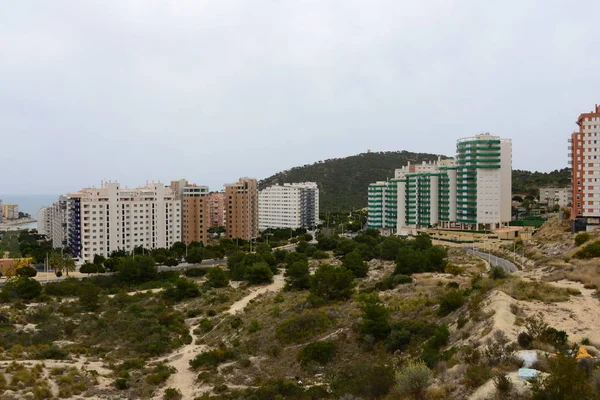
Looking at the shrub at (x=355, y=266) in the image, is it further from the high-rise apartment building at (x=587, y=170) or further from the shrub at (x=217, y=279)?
the high-rise apartment building at (x=587, y=170)

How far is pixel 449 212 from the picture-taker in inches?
3054

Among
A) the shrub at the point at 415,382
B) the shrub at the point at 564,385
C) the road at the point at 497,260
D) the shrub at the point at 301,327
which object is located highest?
the shrub at the point at 564,385

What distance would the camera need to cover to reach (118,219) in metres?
72.8

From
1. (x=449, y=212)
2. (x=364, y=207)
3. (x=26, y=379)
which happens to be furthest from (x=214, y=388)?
(x=364, y=207)

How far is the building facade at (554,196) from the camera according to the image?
3814 inches

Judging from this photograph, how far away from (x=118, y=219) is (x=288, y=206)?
43.4m

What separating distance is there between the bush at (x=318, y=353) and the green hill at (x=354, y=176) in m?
105

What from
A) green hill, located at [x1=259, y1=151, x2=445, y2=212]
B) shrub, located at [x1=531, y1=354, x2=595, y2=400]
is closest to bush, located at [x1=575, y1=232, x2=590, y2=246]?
shrub, located at [x1=531, y1=354, x2=595, y2=400]

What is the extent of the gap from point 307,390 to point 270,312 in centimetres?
1472

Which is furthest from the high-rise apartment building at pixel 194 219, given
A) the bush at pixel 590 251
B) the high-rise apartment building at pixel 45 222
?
the bush at pixel 590 251

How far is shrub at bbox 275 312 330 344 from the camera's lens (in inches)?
1065

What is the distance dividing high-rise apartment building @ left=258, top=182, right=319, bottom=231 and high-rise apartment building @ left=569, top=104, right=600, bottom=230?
59.6 metres

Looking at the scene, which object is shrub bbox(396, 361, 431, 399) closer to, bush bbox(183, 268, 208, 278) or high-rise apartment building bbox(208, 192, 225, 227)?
bush bbox(183, 268, 208, 278)

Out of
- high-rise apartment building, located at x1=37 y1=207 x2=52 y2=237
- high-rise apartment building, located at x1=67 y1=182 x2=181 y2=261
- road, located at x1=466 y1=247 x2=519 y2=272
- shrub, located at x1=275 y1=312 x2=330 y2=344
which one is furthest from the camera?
high-rise apartment building, located at x1=37 y1=207 x2=52 y2=237
